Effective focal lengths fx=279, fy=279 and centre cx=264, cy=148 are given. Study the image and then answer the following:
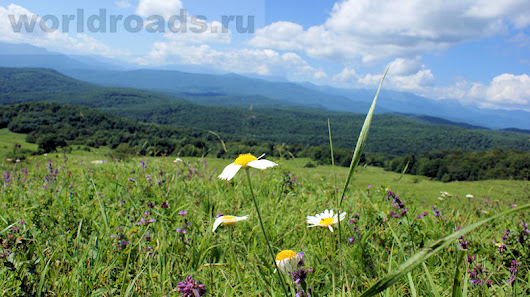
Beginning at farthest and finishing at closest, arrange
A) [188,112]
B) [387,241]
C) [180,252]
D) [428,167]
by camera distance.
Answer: [188,112] → [428,167] → [387,241] → [180,252]

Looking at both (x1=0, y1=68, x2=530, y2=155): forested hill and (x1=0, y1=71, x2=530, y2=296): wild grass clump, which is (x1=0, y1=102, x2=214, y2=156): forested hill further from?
(x1=0, y1=71, x2=530, y2=296): wild grass clump

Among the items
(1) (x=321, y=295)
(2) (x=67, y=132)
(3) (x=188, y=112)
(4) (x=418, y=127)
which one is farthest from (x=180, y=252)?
(3) (x=188, y=112)

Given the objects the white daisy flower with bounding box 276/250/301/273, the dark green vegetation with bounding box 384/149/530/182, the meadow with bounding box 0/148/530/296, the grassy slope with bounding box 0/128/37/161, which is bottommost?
the grassy slope with bounding box 0/128/37/161

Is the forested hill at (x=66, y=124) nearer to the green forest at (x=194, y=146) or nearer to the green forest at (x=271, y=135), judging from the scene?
the green forest at (x=194, y=146)

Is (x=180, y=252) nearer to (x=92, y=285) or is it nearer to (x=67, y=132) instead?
(x=92, y=285)

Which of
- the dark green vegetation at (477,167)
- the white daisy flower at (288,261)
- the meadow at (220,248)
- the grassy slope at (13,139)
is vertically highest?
the white daisy flower at (288,261)

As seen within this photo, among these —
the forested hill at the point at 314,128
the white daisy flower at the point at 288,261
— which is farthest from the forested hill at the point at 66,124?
the white daisy flower at the point at 288,261

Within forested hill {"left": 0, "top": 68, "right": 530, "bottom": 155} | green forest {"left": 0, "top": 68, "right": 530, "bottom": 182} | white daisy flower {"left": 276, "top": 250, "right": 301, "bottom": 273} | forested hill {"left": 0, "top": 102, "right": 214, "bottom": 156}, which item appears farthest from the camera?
forested hill {"left": 0, "top": 68, "right": 530, "bottom": 155}

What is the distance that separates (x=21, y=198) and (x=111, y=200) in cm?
90

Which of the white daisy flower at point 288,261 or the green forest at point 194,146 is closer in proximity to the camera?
the white daisy flower at point 288,261

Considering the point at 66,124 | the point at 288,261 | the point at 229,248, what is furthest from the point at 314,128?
the point at 288,261

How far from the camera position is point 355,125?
150375mm

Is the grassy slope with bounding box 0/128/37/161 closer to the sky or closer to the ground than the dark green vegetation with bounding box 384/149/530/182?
closer to the ground

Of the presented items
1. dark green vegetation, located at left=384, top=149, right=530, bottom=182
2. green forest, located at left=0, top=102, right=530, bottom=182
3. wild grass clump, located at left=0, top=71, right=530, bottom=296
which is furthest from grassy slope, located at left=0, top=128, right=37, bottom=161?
dark green vegetation, located at left=384, top=149, right=530, bottom=182
